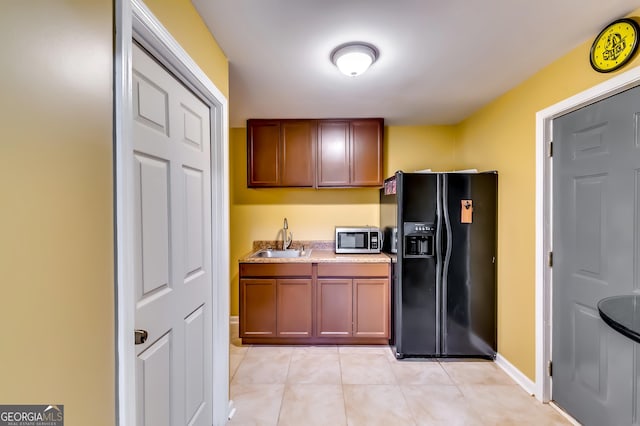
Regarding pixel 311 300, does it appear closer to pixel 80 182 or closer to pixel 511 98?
pixel 80 182

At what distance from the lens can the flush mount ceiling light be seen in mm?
1601

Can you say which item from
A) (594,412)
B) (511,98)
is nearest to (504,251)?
(594,412)

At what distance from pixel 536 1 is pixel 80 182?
1.99 m

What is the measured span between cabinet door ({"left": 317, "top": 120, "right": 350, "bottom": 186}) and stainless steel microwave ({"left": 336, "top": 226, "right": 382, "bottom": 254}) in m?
0.54

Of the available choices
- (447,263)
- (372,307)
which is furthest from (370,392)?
(447,263)

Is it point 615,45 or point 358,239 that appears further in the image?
point 358,239

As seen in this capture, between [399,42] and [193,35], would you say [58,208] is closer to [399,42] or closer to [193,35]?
[193,35]

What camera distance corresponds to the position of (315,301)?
2.69 m

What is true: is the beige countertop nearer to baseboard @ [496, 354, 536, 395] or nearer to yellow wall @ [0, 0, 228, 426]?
baseboard @ [496, 354, 536, 395]

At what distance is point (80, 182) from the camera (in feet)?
2.23

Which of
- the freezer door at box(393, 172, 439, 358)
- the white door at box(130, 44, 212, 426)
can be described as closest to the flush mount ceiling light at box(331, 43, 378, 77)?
the white door at box(130, 44, 212, 426)

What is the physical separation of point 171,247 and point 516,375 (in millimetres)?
2749

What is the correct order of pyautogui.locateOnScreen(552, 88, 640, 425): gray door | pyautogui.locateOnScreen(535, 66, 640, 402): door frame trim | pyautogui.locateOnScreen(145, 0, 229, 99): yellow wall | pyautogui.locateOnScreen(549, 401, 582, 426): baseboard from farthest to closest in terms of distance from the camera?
pyautogui.locateOnScreen(535, 66, 640, 402): door frame trim, pyautogui.locateOnScreen(549, 401, 582, 426): baseboard, pyautogui.locateOnScreen(552, 88, 640, 425): gray door, pyautogui.locateOnScreen(145, 0, 229, 99): yellow wall

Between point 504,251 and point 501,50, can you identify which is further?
point 504,251
